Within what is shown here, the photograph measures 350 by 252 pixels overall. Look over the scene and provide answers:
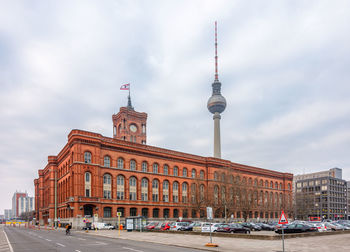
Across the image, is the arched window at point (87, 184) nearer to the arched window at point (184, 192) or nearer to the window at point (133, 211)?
the window at point (133, 211)

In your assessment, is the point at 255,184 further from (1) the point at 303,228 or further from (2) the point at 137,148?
(1) the point at 303,228

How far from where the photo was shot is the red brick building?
6341cm

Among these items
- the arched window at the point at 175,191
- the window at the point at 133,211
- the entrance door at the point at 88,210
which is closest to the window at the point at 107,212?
the entrance door at the point at 88,210

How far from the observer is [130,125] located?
357 feet

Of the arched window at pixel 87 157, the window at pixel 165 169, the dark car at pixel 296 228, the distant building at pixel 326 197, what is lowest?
the distant building at pixel 326 197

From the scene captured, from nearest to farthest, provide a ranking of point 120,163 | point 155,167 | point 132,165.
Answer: point 120,163, point 132,165, point 155,167

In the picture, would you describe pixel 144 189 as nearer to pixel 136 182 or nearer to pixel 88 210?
pixel 136 182

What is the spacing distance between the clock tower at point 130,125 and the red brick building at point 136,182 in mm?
27437

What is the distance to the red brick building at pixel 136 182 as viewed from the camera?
63.4 meters

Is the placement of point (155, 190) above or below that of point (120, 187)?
below

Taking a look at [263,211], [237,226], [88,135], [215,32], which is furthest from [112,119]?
[237,226]

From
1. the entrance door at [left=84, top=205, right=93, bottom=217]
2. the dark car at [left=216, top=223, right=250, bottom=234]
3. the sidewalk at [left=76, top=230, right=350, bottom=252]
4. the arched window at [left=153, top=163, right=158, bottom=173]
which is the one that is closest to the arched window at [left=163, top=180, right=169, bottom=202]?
the arched window at [left=153, top=163, right=158, bottom=173]

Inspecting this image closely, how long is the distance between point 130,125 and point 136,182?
38769 millimetres

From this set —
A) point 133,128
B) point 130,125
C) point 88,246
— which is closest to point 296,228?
point 88,246
